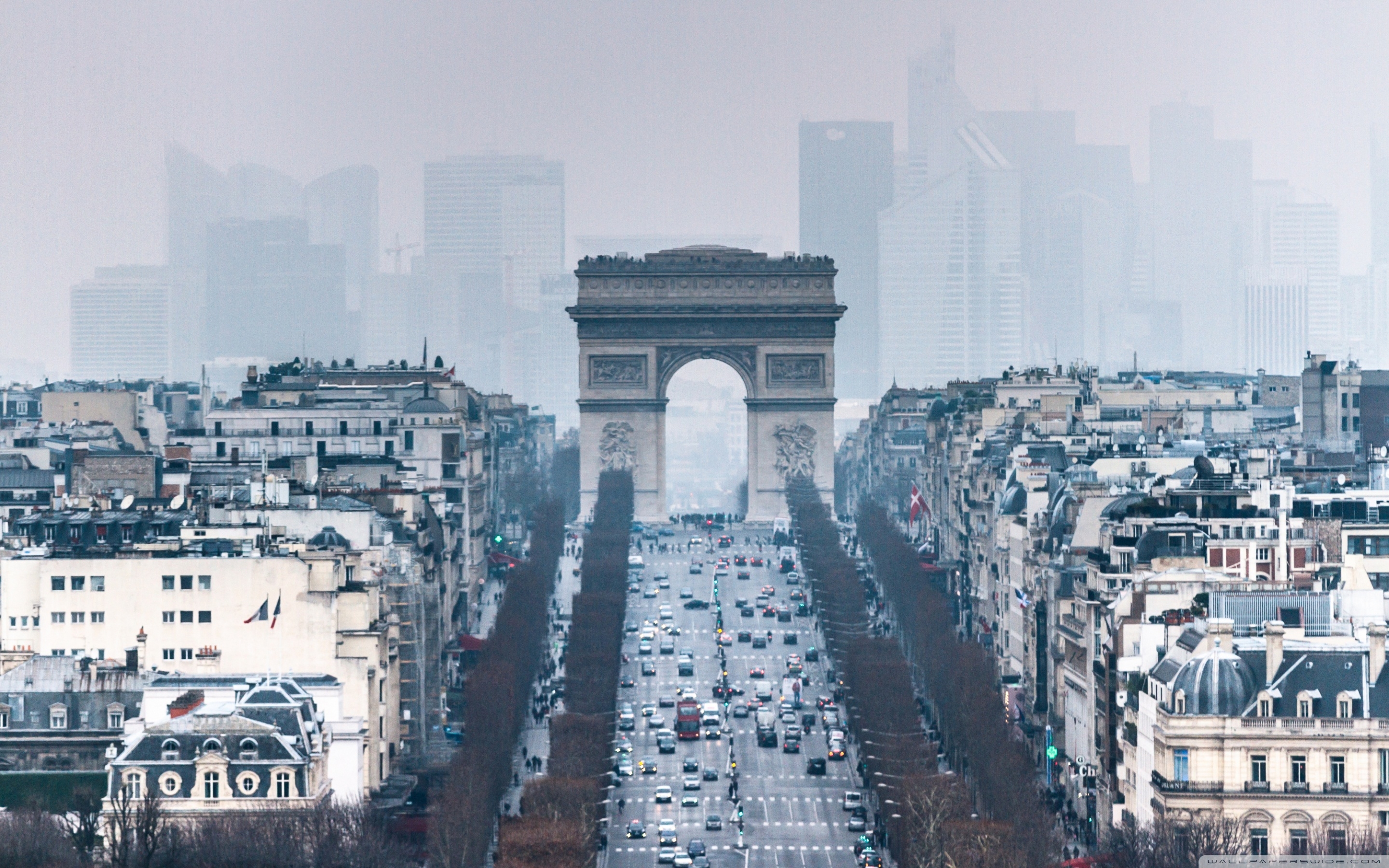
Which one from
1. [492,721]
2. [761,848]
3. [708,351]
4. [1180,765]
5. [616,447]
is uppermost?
[708,351]

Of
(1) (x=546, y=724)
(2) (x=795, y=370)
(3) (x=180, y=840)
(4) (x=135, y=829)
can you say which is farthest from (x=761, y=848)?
(2) (x=795, y=370)

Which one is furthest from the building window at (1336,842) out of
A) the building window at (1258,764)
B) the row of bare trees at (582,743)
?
the row of bare trees at (582,743)

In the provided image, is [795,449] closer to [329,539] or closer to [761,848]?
[329,539]

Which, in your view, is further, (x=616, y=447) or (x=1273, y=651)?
(x=616, y=447)

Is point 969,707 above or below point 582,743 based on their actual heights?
above

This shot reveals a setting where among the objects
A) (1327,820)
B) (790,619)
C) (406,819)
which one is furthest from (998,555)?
(1327,820)

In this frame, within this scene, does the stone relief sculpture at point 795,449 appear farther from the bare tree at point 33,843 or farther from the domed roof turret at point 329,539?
the bare tree at point 33,843
